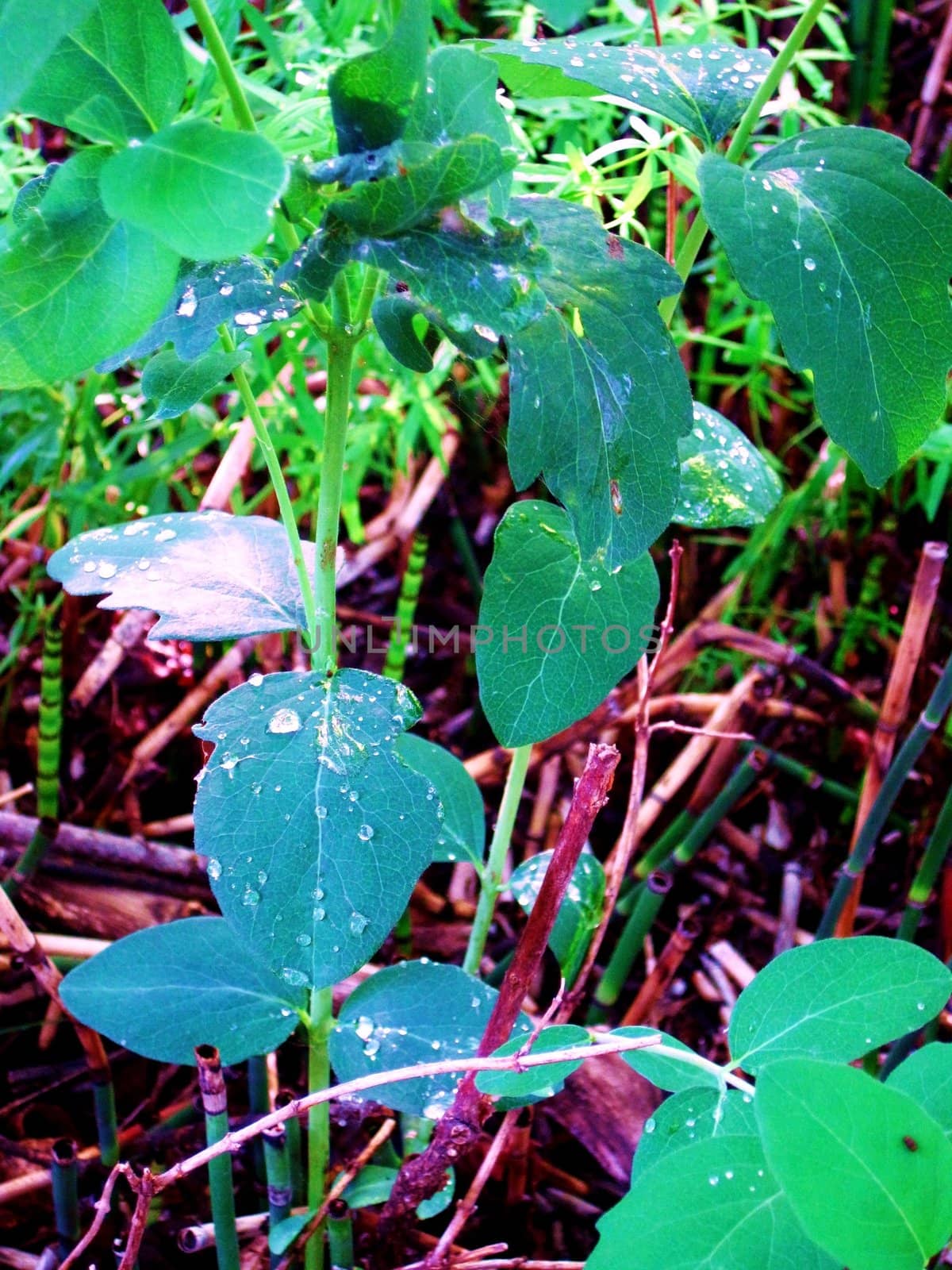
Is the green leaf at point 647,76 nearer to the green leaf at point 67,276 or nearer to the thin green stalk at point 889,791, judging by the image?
the green leaf at point 67,276

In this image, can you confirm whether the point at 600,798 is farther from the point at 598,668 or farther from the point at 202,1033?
the point at 202,1033

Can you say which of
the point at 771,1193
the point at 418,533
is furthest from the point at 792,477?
the point at 771,1193

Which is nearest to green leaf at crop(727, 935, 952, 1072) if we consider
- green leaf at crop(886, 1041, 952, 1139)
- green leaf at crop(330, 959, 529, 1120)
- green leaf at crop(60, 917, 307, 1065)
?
green leaf at crop(886, 1041, 952, 1139)

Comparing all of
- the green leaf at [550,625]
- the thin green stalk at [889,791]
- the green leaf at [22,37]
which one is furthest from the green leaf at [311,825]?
the thin green stalk at [889,791]

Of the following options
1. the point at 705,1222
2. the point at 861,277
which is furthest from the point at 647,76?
the point at 705,1222

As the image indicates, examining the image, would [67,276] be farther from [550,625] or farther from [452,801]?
[452,801]
